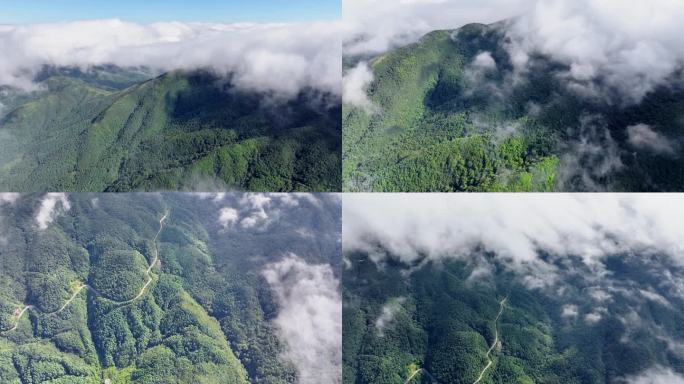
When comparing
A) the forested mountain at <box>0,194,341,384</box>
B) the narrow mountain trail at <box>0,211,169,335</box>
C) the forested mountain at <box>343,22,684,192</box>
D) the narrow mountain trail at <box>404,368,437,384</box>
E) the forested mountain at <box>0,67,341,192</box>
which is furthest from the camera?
the forested mountain at <box>0,67,341,192</box>

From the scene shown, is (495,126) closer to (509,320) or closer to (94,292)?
(509,320)

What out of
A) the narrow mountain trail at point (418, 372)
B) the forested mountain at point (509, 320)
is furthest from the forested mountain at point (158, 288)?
the narrow mountain trail at point (418, 372)

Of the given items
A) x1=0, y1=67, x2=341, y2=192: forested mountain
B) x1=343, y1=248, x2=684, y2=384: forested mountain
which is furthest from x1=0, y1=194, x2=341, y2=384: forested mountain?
x1=0, y1=67, x2=341, y2=192: forested mountain

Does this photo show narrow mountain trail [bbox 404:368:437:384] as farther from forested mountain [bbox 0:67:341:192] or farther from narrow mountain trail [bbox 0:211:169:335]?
forested mountain [bbox 0:67:341:192]

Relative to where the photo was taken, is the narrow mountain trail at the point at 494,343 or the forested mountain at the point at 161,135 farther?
the forested mountain at the point at 161,135

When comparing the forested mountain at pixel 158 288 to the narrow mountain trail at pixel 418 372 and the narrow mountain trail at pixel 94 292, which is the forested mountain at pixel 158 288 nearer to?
the narrow mountain trail at pixel 94 292

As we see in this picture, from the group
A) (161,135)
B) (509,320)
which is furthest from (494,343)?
(161,135)
